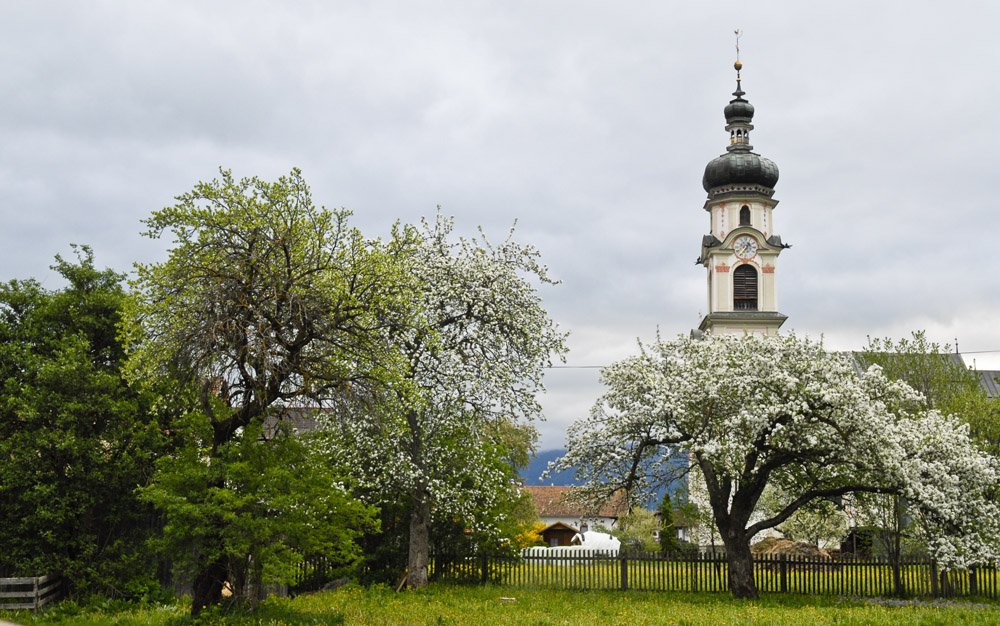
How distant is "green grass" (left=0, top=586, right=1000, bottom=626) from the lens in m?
17.2

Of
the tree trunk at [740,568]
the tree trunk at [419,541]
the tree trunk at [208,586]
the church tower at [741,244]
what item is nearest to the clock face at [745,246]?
the church tower at [741,244]

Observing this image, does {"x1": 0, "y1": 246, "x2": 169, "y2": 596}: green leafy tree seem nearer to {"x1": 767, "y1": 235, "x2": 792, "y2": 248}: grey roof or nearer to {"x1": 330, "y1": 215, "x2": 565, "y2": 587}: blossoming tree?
{"x1": 330, "y1": 215, "x2": 565, "y2": 587}: blossoming tree

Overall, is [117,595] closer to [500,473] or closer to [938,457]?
[500,473]

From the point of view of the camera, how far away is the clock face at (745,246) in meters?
60.2

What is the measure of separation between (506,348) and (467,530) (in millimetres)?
6585

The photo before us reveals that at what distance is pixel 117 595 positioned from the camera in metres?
20.1

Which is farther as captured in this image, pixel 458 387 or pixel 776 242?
pixel 776 242

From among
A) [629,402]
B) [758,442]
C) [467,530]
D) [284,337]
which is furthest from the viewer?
[467,530]

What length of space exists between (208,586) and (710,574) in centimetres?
1635

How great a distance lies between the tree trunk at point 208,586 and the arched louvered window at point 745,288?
1924 inches

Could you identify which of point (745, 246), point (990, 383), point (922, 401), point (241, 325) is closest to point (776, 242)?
point (745, 246)

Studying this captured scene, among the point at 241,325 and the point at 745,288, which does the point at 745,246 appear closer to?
the point at 745,288

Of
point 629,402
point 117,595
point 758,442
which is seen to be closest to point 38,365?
point 117,595

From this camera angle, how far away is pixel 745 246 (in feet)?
198
